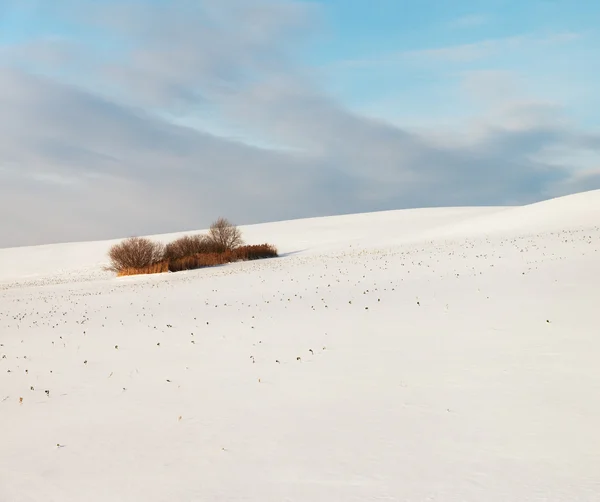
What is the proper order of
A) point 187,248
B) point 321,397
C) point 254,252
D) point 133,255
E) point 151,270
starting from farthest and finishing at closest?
point 187,248, point 254,252, point 133,255, point 151,270, point 321,397

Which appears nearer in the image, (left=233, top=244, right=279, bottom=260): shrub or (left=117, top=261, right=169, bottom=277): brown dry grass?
(left=117, top=261, right=169, bottom=277): brown dry grass

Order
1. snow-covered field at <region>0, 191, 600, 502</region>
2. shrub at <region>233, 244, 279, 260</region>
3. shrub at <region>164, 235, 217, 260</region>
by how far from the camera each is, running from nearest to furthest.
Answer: snow-covered field at <region>0, 191, 600, 502</region>
shrub at <region>233, 244, 279, 260</region>
shrub at <region>164, 235, 217, 260</region>

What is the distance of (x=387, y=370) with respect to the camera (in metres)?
11.5

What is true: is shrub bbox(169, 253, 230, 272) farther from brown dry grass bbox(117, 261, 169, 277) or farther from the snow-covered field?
the snow-covered field

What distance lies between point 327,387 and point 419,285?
1406cm

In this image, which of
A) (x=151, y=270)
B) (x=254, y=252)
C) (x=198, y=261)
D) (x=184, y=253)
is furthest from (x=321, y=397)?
(x=184, y=253)

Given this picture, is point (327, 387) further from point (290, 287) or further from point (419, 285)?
point (290, 287)

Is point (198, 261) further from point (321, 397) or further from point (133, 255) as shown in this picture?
point (321, 397)

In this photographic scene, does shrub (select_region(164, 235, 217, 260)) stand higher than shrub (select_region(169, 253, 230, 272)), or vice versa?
shrub (select_region(164, 235, 217, 260))

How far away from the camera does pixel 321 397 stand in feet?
33.3

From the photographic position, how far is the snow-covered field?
7.12 meters

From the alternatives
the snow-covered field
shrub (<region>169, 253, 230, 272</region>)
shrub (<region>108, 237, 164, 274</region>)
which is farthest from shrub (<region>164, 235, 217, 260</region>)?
the snow-covered field

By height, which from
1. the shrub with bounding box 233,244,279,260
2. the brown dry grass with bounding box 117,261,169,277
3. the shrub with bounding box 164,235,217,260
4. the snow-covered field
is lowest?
the snow-covered field

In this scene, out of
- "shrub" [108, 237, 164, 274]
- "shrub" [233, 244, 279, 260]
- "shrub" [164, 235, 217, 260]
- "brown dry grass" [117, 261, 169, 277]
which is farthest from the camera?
"shrub" [164, 235, 217, 260]
